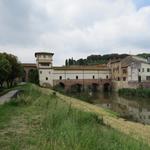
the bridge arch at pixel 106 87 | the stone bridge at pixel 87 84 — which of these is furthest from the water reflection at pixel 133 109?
the bridge arch at pixel 106 87

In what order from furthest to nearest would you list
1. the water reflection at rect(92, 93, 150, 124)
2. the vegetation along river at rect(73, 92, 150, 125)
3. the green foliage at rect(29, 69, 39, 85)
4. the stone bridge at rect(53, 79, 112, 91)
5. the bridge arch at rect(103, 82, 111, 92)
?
the bridge arch at rect(103, 82, 111, 92)
the stone bridge at rect(53, 79, 112, 91)
the green foliage at rect(29, 69, 39, 85)
the vegetation along river at rect(73, 92, 150, 125)
the water reflection at rect(92, 93, 150, 124)

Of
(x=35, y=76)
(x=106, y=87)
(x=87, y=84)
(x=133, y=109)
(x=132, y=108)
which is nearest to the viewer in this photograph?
(x=133, y=109)

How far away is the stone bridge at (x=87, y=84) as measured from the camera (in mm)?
74938

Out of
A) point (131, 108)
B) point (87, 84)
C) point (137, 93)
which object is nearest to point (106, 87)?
point (87, 84)

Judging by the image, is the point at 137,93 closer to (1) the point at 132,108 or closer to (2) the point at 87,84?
(1) the point at 132,108

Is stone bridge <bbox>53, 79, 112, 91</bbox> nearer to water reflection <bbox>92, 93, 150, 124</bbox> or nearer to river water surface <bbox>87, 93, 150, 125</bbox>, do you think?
river water surface <bbox>87, 93, 150, 125</bbox>

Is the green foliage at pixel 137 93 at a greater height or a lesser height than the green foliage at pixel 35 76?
lesser

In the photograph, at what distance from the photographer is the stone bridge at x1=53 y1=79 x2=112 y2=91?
74938mm

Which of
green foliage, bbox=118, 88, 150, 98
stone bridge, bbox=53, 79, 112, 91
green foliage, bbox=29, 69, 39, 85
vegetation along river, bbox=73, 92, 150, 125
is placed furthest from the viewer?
stone bridge, bbox=53, 79, 112, 91

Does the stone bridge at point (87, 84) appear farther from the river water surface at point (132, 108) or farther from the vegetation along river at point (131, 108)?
the river water surface at point (132, 108)

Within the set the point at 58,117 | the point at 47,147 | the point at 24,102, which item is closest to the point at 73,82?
the point at 24,102

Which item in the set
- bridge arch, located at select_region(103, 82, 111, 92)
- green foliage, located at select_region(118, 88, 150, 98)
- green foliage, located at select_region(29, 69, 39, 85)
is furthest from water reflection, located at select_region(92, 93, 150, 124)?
bridge arch, located at select_region(103, 82, 111, 92)

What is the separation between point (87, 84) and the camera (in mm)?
77125

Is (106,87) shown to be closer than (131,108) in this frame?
No
